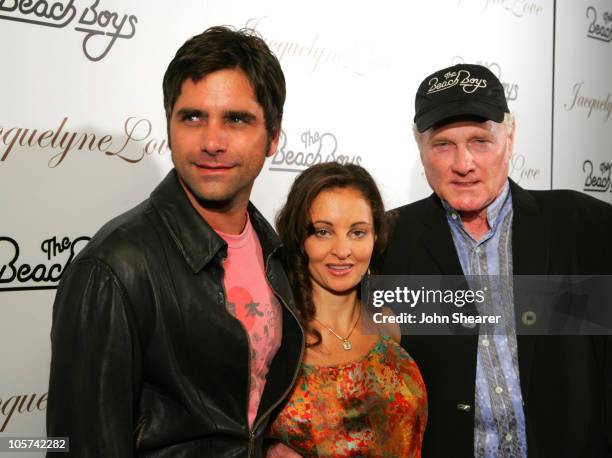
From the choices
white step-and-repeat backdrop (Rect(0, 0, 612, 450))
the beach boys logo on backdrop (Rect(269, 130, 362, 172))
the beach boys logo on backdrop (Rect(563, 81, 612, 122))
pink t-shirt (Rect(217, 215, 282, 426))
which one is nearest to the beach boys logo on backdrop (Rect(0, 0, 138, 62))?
white step-and-repeat backdrop (Rect(0, 0, 612, 450))

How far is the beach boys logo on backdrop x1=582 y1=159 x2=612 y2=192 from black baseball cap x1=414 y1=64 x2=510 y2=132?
9.00 feet

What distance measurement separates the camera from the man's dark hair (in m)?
1.62

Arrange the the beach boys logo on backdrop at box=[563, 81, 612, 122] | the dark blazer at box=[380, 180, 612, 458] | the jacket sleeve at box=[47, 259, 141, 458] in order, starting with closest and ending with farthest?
the jacket sleeve at box=[47, 259, 141, 458]
the dark blazer at box=[380, 180, 612, 458]
the the beach boys logo on backdrop at box=[563, 81, 612, 122]

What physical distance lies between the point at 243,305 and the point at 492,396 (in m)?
0.84

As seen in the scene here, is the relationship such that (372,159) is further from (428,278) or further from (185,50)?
(185,50)

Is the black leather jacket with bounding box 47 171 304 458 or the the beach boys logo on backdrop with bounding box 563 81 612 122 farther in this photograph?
the the beach boys logo on backdrop with bounding box 563 81 612 122

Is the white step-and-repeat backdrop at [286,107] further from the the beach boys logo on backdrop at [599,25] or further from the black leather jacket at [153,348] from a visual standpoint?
the black leather jacket at [153,348]

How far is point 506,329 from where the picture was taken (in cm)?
198

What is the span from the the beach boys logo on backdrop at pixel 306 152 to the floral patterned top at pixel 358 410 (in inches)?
45.1

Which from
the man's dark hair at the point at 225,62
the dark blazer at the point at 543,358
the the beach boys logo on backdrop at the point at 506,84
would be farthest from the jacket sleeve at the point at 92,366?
the the beach boys logo on backdrop at the point at 506,84

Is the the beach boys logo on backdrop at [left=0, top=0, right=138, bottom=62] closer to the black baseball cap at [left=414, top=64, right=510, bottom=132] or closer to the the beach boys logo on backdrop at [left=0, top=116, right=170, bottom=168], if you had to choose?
the the beach boys logo on backdrop at [left=0, top=116, right=170, bottom=168]

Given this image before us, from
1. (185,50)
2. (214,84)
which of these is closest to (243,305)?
(214,84)

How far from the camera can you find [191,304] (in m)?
1.48

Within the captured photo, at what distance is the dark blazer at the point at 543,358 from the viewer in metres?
1.93
